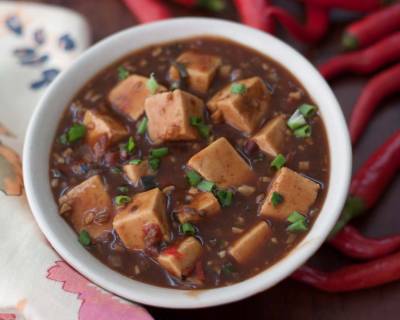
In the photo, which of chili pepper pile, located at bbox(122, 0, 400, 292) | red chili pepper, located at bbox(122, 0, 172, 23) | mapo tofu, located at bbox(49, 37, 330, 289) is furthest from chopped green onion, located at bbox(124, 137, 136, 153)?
red chili pepper, located at bbox(122, 0, 172, 23)

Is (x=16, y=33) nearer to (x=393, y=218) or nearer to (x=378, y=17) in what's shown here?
(x=378, y=17)

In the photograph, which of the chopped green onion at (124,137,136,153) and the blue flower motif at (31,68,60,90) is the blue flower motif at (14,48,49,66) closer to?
the blue flower motif at (31,68,60,90)

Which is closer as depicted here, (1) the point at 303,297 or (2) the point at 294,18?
(1) the point at 303,297

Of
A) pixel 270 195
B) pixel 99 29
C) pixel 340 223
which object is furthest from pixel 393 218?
pixel 99 29

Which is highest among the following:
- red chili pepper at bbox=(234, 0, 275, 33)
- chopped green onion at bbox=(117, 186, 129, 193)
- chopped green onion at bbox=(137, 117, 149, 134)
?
red chili pepper at bbox=(234, 0, 275, 33)

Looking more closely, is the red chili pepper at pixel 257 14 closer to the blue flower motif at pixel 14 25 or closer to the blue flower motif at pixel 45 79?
the blue flower motif at pixel 45 79

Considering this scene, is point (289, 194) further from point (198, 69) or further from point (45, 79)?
point (45, 79)

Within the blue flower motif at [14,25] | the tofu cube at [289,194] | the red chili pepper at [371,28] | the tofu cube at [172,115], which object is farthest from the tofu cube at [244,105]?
the blue flower motif at [14,25]

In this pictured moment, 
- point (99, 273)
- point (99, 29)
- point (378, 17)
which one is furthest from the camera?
point (99, 29)
